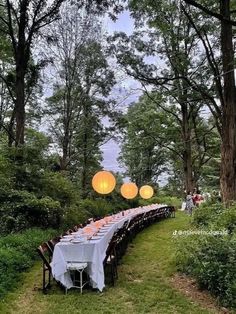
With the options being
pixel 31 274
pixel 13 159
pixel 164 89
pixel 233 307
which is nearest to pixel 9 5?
pixel 13 159

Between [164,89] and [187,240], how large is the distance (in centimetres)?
1390

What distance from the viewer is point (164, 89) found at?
20.2 metres

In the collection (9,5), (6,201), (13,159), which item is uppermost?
(9,5)

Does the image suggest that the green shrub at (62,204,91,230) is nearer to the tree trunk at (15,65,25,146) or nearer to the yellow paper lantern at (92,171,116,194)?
the yellow paper lantern at (92,171,116,194)

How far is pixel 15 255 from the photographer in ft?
25.4

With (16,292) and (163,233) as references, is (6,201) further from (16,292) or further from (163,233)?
(163,233)

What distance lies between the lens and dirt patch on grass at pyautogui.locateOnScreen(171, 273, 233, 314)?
552 cm

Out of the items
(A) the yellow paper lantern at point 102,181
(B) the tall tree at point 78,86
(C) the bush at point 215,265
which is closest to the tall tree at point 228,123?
(A) the yellow paper lantern at point 102,181

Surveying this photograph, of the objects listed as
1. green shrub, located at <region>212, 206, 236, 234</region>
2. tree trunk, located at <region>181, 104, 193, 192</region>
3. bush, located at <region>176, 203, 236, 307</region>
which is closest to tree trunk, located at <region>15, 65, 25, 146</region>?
green shrub, located at <region>212, 206, 236, 234</region>

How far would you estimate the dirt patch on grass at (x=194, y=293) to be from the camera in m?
5.52

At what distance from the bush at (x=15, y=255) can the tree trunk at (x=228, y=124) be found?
602cm

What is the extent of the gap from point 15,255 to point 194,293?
4.01 meters

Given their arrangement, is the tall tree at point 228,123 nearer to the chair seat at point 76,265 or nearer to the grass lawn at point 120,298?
the grass lawn at point 120,298

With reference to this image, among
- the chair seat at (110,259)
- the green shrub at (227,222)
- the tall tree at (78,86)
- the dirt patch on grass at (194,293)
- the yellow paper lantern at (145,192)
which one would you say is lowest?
the dirt patch on grass at (194,293)
